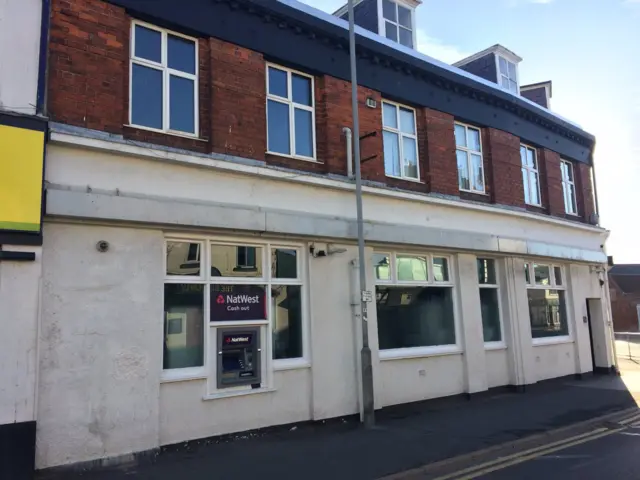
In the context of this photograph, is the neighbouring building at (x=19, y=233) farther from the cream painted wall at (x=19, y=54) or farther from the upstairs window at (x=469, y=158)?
the upstairs window at (x=469, y=158)

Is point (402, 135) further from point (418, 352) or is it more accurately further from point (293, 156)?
point (418, 352)

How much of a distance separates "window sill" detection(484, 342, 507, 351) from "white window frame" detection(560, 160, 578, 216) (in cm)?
569

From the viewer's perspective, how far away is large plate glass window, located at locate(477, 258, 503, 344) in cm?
1263

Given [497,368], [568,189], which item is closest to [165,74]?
[497,368]

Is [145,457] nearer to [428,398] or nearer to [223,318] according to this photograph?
[223,318]

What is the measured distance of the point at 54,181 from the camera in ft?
22.1

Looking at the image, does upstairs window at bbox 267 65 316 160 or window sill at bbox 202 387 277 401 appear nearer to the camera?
window sill at bbox 202 387 277 401

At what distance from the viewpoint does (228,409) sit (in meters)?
7.88

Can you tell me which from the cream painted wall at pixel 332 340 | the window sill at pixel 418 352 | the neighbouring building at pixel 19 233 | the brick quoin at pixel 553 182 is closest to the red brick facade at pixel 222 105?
→ the neighbouring building at pixel 19 233

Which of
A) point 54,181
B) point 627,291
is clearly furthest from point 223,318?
point 627,291

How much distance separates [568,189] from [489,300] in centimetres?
618

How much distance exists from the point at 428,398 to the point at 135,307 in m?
6.33

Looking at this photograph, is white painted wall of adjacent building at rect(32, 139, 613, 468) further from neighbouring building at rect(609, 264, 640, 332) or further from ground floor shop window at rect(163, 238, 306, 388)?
neighbouring building at rect(609, 264, 640, 332)

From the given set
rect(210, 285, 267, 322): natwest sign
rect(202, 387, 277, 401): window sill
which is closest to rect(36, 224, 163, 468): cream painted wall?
rect(202, 387, 277, 401): window sill
